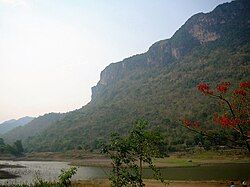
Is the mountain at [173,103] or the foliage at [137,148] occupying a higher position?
the mountain at [173,103]

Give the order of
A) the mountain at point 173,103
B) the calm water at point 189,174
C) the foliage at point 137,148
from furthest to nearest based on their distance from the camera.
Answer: the mountain at point 173,103, the calm water at point 189,174, the foliage at point 137,148

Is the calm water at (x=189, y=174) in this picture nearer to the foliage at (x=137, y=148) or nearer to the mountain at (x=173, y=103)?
the foliage at (x=137, y=148)

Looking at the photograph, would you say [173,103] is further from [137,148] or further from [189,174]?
[137,148]

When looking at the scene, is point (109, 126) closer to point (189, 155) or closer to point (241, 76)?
point (241, 76)

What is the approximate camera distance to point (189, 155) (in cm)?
7981

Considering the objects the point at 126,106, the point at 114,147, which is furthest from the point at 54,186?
the point at 126,106

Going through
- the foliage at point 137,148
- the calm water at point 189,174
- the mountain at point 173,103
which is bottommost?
the calm water at point 189,174

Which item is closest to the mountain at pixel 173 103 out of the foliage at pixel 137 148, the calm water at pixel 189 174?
the calm water at pixel 189 174

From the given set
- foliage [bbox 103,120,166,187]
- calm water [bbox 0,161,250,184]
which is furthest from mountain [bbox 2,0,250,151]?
foliage [bbox 103,120,166,187]

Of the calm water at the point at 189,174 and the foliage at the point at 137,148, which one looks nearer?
the foliage at the point at 137,148

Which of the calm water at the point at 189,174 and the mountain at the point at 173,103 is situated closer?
the calm water at the point at 189,174

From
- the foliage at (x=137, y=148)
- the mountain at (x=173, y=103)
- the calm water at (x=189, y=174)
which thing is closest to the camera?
the foliage at (x=137, y=148)

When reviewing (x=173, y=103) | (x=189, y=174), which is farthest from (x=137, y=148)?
(x=173, y=103)

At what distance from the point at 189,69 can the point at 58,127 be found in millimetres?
81967
